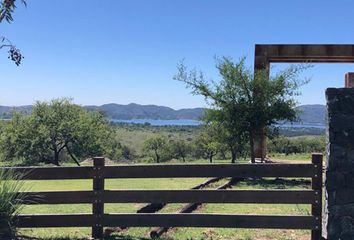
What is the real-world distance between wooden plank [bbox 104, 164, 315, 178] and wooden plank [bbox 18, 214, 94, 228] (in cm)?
82

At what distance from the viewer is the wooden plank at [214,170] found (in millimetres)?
7340

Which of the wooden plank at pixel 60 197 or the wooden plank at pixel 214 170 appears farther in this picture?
the wooden plank at pixel 60 197

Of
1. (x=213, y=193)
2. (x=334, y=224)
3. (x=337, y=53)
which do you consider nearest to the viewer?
(x=334, y=224)

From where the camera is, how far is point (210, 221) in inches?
290

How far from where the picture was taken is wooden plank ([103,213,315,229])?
23.8 ft

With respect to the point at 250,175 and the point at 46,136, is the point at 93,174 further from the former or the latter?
the point at 46,136

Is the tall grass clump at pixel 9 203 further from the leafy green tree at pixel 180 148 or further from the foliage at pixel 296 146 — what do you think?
the leafy green tree at pixel 180 148

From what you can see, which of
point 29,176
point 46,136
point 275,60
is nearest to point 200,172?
point 29,176

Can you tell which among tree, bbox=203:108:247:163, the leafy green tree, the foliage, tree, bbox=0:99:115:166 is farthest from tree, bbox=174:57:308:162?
the leafy green tree

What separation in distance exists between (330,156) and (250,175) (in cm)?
128

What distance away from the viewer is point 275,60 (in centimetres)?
2155

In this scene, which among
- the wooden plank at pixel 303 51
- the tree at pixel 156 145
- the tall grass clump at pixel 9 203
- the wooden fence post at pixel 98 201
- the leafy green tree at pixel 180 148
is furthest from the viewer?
the tree at pixel 156 145

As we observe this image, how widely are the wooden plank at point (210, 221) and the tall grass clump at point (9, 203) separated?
1.44 meters

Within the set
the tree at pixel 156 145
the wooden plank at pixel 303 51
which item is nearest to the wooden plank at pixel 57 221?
the wooden plank at pixel 303 51
